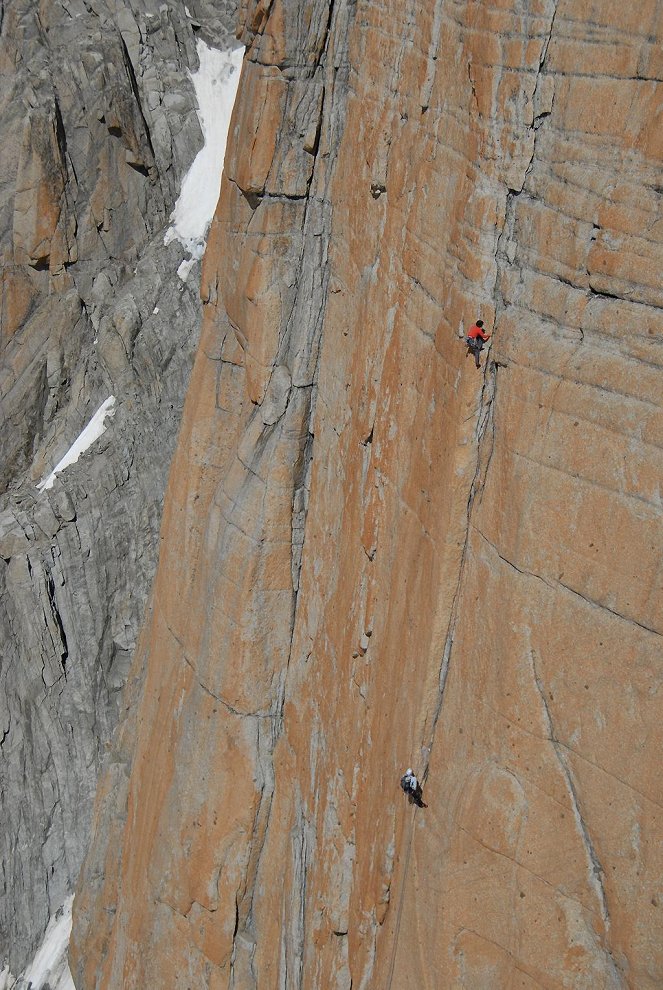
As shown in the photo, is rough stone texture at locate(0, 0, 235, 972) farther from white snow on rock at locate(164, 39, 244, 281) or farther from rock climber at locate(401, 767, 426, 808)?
rock climber at locate(401, 767, 426, 808)

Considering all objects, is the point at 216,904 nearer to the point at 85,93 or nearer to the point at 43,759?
the point at 43,759

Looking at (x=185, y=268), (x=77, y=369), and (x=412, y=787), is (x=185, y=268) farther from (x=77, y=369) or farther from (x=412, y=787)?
(x=412, y=787)

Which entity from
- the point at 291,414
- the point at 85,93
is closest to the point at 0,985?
the point at 291,414

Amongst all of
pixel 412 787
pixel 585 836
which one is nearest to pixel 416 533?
pixel 412 787

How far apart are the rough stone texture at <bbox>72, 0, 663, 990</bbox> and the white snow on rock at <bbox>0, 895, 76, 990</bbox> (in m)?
3.31

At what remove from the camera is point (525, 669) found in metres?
6.62

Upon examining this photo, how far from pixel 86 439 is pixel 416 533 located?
40.7 ft

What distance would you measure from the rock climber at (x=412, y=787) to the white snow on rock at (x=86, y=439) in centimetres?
1254

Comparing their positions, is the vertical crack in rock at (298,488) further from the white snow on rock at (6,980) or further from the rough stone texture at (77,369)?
the white snow on rock at (6,980)

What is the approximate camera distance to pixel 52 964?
17.0 m

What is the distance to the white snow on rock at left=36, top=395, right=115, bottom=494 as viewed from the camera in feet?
62.5

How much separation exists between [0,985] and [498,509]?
15811 mm

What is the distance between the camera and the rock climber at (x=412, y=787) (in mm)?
7633

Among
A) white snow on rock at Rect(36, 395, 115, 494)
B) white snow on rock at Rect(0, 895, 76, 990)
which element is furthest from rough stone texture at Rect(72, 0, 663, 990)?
white snow on rock at Rect(36, 395, 115, 494)
